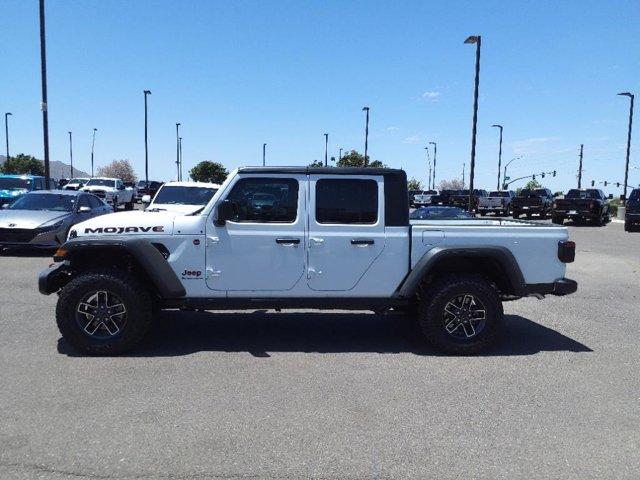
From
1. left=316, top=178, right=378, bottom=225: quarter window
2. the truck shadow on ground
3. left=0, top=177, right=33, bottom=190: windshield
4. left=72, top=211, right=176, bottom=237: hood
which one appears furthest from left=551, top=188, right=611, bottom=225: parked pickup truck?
left=72, top=211, right=176, bottom=237: hood

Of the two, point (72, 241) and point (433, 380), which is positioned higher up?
point (72, 241)

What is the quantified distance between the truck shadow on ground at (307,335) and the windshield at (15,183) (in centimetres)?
1552

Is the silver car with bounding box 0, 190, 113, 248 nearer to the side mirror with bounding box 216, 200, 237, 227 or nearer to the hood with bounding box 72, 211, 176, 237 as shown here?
the hood with bounding box 72, 211, 176, 237

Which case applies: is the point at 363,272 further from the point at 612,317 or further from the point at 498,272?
the point at 612,317

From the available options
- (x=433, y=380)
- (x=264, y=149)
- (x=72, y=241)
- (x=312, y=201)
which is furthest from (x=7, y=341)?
(x=264, y=149)

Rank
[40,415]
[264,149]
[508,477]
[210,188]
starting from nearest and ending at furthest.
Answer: [508,477]
[40,415]
[210,188]
[264,149]

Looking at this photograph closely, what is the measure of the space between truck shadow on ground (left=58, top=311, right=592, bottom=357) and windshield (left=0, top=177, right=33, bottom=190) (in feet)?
50.9

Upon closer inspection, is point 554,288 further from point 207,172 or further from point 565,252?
point 207,172

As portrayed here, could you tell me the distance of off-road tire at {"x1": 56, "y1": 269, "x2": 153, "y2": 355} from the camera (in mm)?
5316

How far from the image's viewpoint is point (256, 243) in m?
5.45

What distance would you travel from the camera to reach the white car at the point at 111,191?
28.8m

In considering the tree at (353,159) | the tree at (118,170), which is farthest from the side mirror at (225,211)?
the tree at (118,170)

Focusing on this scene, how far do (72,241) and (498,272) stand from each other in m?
4.34

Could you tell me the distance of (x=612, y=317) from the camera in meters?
7.51
